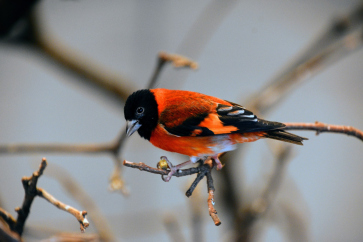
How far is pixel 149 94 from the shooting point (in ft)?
4.60

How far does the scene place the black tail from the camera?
1.17 meters

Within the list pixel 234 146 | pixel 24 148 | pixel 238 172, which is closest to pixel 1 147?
pixel 24 148

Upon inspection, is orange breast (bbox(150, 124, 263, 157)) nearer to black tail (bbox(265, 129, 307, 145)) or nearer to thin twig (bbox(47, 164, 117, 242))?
black tail (bbox(265, 129, 307, 145))

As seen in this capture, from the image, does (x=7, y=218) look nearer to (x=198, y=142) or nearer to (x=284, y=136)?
(x=198, y=142)

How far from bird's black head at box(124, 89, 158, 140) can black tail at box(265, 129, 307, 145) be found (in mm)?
468

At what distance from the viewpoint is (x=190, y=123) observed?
1357 millimetres

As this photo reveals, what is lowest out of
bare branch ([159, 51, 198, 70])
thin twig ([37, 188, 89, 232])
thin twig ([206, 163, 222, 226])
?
thin twig ([37, 188, 89, 232])

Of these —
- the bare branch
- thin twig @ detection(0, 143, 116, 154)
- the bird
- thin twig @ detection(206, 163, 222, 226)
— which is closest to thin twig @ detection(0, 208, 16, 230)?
the bird

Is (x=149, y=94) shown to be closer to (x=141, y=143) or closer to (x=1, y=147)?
(x=1, y=147)

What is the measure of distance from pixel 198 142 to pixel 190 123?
0.08 m

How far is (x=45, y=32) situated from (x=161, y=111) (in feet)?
6.53

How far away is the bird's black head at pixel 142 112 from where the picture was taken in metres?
1.33

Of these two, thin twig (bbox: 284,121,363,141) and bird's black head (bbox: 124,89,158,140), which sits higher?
thin twig (bbox: 284,121,363,141)

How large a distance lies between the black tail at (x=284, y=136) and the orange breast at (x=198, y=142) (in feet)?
0.35
